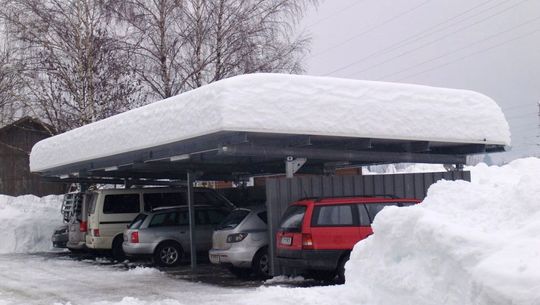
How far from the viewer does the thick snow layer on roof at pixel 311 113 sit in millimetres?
12891

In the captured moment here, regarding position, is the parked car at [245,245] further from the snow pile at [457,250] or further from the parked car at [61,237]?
the parked car at [61,237]

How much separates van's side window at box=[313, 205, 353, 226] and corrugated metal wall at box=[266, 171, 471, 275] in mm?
1710

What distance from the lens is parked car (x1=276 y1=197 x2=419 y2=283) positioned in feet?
40.4

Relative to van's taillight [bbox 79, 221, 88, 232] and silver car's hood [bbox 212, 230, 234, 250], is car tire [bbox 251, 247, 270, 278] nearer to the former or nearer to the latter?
silver car's hood [bbox 212, 230, 234, 250]

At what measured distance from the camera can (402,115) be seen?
14.9 meters

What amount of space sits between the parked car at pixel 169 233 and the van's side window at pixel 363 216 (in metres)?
5.74

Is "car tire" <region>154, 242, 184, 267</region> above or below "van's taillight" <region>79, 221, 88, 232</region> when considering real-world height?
below

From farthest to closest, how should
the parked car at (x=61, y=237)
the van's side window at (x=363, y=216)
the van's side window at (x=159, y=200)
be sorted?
the parked car at (x=61, y=237) → the van's side window at (x=159, y=200) → the van's side window at (x=363, y=216)

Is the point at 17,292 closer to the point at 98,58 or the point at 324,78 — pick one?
the point at 324,78

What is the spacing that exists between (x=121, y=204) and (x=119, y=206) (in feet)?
0.26

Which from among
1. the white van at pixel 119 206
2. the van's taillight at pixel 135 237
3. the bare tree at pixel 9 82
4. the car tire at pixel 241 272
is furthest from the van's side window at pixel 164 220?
the bare tree at pixel 9 82

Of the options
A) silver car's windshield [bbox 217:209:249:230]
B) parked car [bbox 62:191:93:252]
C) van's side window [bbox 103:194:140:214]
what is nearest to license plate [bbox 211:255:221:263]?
silver car's windshield [bbox 217:209:249:230]

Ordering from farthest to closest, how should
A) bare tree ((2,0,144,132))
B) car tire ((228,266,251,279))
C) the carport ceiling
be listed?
bare tree ((2,0,144,132)) < car tire ((228,266,251,279)) < the carport ceiling

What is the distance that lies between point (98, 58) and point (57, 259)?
10.3 metres
